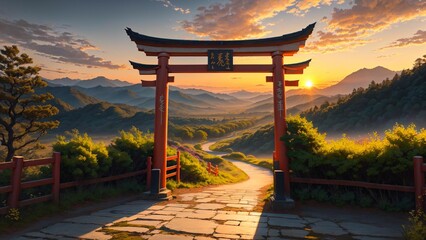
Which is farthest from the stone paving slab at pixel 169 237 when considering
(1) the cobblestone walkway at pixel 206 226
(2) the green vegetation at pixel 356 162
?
(2) the green vegetation at pixel 356 162

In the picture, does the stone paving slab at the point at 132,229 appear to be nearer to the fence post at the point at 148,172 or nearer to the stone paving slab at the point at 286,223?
the stone paving slab at the point at 286,223

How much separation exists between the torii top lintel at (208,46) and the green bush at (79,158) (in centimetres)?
381

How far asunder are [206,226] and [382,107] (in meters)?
Answer: 64.3

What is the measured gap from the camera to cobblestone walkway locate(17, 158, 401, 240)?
532 centimetres

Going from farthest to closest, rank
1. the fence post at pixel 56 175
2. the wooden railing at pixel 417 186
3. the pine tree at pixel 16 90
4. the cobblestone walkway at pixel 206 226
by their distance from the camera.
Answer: the pine tree at pixel 16 90, the fence post at pixel 56 175, the wooden railing at pixel 417 186, the cobblestone walkway at pixel 206 226

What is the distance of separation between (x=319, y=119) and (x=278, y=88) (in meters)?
64.3

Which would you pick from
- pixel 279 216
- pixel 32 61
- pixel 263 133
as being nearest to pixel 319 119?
pixel 263 133

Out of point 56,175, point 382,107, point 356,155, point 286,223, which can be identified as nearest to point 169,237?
point 286,223

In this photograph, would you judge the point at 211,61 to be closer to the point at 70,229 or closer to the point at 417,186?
the point at 70,229

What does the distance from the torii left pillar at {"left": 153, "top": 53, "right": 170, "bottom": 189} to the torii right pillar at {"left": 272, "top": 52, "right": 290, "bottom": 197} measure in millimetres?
3733

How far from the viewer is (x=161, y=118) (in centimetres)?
973

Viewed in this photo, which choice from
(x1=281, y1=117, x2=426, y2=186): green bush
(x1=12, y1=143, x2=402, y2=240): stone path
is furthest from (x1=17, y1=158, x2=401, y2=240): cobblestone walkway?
(x1=281, y1=117, x2=426, y2=186): green bush

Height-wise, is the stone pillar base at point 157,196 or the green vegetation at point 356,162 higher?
the green vegetation at point 356,162

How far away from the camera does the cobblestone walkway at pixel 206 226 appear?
5324 mm
